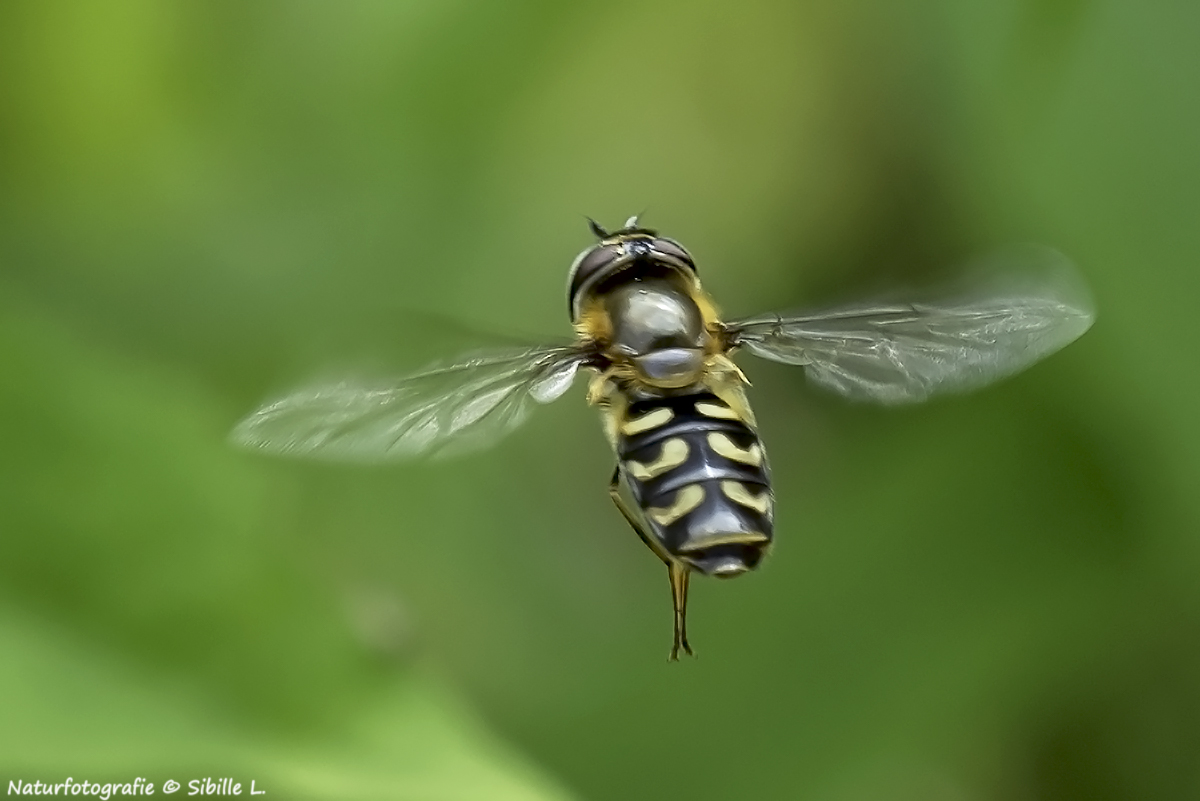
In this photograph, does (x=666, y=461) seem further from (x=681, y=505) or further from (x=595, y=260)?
(x=595, y=260)

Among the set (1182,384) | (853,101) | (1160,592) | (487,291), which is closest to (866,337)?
(1182,384)

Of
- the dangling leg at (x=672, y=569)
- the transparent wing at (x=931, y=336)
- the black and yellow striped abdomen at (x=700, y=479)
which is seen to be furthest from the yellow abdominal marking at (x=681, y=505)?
the transparent wing at (x=931, y=336)

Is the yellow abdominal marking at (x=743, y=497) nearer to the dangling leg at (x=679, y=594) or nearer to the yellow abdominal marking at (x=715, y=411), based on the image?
the yellow abdominal marking at (x=715, y=411)

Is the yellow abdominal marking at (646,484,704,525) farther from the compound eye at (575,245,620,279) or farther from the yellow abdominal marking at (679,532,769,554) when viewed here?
the compound eye at (575,245,620,279)

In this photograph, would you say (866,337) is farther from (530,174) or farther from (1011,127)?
(530,174)

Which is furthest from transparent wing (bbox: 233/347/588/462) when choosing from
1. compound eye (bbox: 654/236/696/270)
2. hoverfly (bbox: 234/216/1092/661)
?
compound eye (bbox: 654/236/696/270)

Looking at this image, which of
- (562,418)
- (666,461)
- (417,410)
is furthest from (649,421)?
(562,418)
